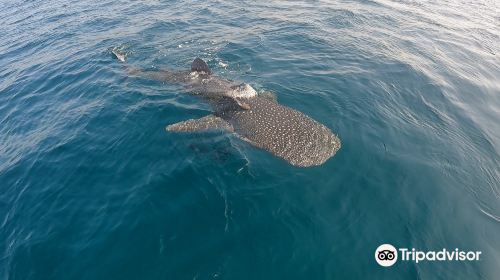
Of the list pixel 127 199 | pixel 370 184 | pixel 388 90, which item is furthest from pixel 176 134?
pixel 388 90

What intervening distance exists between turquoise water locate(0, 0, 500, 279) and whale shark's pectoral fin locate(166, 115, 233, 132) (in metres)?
0.33

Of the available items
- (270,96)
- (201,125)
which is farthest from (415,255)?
(270,96)

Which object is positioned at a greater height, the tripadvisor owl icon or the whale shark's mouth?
the whale shark's mouth

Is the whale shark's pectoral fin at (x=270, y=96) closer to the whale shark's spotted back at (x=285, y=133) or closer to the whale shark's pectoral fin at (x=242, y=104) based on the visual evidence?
the whale shark's spotted back at (x=285, y=133)

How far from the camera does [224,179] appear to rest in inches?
431

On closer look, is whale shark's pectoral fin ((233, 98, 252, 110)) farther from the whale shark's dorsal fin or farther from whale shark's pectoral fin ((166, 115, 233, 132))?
the whale shark's dorsal fin

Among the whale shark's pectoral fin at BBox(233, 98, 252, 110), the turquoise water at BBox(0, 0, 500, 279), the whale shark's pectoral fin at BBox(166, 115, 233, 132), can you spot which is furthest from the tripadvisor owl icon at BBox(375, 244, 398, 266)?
the whale shark's pectoral fin at BBox(233, 98, 252, 110)

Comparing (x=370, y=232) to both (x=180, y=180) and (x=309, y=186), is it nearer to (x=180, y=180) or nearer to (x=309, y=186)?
(x=309, y=186)

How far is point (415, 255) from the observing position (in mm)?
8727

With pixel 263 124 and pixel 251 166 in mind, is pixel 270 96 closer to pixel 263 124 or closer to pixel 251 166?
pixel 263 124

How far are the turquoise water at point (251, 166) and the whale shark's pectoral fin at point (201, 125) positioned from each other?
33cm

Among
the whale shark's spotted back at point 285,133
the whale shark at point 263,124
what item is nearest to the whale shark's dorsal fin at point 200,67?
the whale shark at point 263,124

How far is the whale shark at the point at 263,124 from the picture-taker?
11.5 m

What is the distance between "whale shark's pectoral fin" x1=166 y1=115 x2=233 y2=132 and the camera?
42.6 ft
